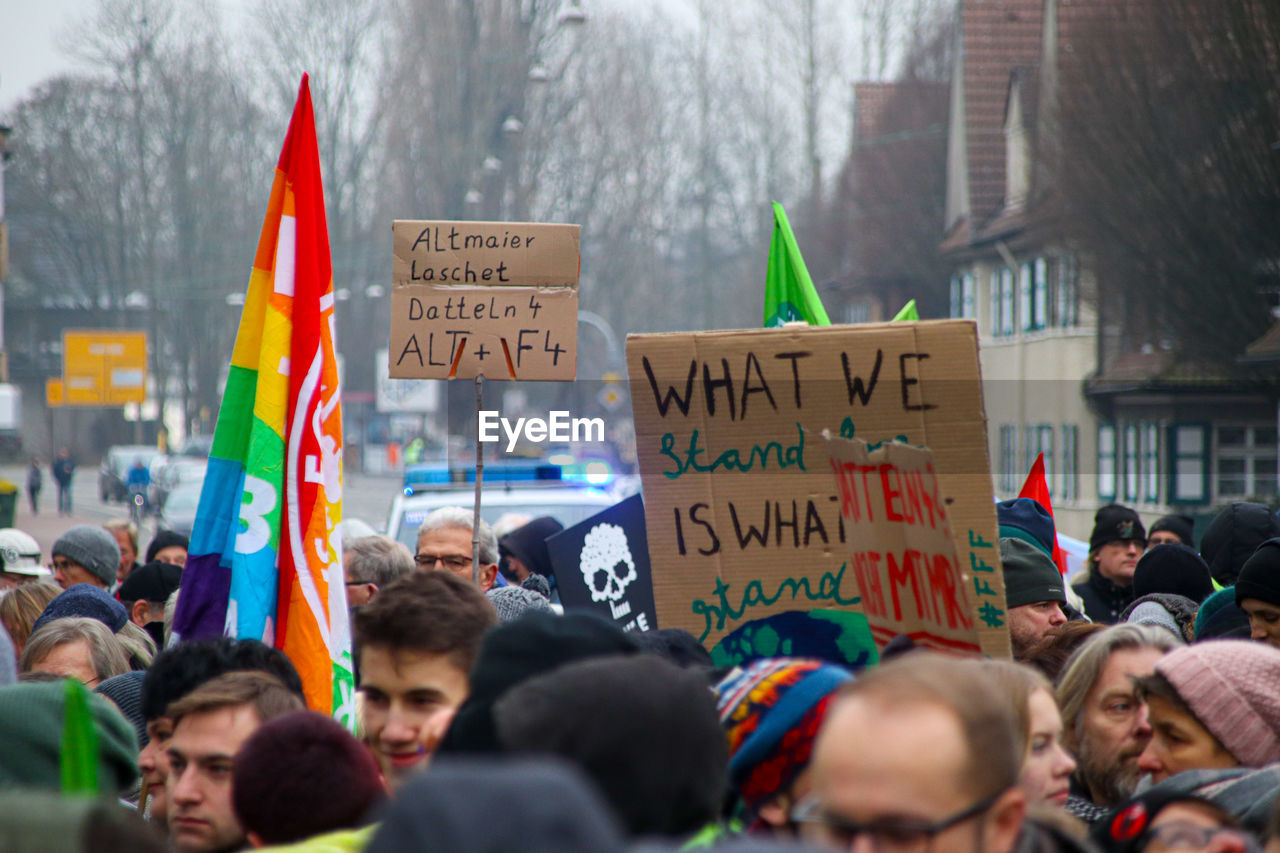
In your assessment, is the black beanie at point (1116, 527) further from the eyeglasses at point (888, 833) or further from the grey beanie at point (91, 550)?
the eyeglasses at point (888, 833)

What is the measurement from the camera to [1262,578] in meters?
4.85

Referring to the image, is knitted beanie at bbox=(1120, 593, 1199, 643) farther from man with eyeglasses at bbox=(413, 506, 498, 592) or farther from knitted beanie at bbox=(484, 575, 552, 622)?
man with eyeglasses at bbox=(413, 506, 498, 592)

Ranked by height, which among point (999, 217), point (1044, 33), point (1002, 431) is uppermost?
point (1044, 33)

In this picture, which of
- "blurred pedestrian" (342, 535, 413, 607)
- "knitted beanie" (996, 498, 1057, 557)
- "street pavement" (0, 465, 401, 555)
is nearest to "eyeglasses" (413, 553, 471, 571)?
"blurred pedestrian" (342, 535, 413, 607)

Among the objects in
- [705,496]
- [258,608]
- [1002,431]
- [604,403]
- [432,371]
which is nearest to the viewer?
[705,496]

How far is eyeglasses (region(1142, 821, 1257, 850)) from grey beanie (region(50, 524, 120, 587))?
6.05 m

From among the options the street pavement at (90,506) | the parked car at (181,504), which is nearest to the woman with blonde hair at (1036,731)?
the street pavement at (90,506)

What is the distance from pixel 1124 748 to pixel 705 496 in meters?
1.30

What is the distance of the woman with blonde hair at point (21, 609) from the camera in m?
6.07

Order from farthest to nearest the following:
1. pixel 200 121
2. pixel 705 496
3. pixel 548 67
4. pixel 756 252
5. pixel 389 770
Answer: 1. pixel 756 252
2. pixel 200 121
3. pixel 548 67
4. pixel 705 496
5. pixel 389 770

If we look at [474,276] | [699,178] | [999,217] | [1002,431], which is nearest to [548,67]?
[699,178]

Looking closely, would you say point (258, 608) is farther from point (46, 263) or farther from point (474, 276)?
point (46, 263)

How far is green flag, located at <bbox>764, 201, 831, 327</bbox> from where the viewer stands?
6.41 m

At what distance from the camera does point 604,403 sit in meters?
32.7
